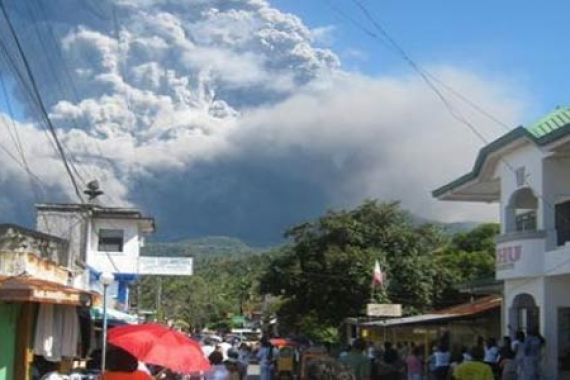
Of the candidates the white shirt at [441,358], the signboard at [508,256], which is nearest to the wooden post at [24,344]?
the white shirt at [441,358]

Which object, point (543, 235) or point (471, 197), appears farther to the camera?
point (471, 197)

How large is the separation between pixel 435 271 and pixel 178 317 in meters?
53.4

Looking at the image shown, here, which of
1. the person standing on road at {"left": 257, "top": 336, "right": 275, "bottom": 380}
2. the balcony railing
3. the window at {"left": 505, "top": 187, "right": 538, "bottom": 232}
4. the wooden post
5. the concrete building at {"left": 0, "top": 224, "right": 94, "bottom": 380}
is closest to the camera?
the concrete building at {"left": 0, "top": 224, "right": 94, "bottom": 380}

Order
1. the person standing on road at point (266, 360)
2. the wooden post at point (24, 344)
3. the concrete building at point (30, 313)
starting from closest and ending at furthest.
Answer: the concrete building at point (30, 313), the wooden post at point (24, 344), the person standing on road at point (266, 360)

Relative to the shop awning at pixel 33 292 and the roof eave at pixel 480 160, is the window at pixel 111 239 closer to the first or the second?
the roof eave at pixel 480 160

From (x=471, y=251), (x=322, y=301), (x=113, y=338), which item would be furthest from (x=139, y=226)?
(x=113, y=338)

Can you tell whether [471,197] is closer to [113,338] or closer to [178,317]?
[113,338]

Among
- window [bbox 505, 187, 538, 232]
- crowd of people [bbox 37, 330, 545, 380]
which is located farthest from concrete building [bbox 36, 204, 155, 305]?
window [bbox 505, 187, 538, 232]

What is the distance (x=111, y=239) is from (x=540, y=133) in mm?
32919

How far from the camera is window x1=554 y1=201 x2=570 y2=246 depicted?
83.6ft

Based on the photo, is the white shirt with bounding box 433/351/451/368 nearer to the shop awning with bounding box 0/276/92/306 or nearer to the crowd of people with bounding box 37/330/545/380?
the crowd of people with bounding box 37/330/545/380

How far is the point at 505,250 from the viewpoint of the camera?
90.6 ft

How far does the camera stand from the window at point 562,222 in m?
25.5

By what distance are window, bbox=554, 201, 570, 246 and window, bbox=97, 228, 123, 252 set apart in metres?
31.6
